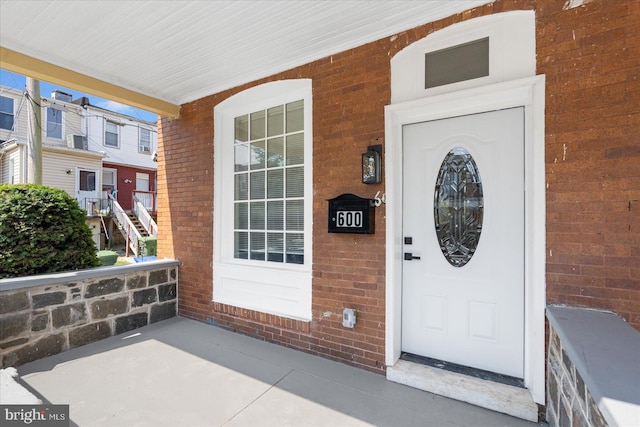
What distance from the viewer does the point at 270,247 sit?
11.8 ft

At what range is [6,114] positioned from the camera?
1189cm

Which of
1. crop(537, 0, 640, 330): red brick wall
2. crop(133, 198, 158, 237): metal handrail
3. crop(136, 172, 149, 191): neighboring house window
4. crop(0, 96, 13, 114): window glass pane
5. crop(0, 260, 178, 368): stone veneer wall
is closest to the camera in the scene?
crop(537, 0, 640, 330): red brick wall

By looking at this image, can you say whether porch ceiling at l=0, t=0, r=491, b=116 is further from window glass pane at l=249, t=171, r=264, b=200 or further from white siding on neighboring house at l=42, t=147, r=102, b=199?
white siding on neighboring house at l=42, t=147, r=102, b=199

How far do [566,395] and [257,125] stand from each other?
365 cm

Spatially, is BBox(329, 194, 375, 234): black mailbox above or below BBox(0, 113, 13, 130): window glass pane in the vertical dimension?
below

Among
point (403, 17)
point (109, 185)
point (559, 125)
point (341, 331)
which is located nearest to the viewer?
point (559, 125)

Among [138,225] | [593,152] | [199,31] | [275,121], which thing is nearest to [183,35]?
[199,31]

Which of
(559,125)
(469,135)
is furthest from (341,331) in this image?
(559,125)

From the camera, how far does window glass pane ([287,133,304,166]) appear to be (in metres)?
3.38

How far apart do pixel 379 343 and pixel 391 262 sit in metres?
0.72

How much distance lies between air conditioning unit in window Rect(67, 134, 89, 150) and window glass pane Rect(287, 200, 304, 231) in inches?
576

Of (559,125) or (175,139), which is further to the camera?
(175,139)

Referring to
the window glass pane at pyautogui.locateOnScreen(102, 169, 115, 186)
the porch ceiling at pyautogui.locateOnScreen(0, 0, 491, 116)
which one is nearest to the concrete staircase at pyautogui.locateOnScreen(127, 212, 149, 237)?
the window glass pane at pyautogui.locateOnScreen(102, 169, 115, 186)

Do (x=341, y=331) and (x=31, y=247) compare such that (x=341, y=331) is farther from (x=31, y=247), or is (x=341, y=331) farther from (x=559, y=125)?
(x=31, y=247)
